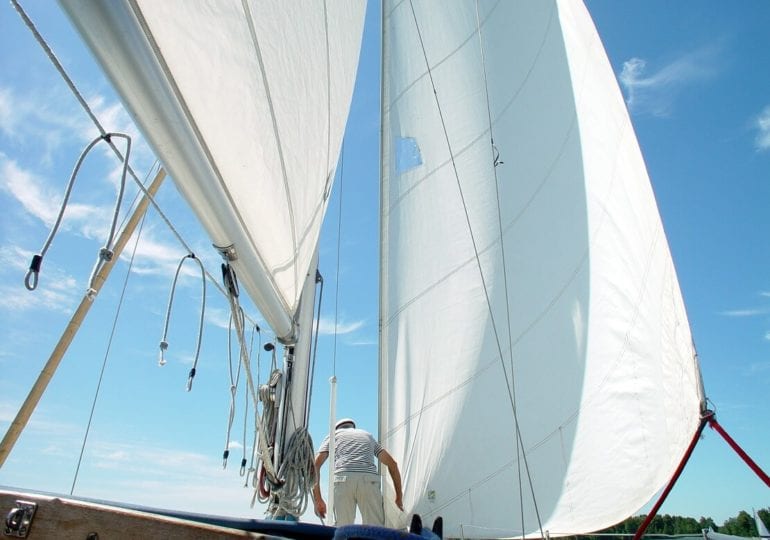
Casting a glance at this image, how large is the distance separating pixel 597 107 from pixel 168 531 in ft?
13.6

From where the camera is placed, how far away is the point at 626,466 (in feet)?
9.11

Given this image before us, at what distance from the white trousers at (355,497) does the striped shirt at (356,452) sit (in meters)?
0.04

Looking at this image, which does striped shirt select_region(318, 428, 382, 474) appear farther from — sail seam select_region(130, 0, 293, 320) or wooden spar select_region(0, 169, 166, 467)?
wooden spar select_region(0, 169, 166, 467)

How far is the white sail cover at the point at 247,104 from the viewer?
1139mm

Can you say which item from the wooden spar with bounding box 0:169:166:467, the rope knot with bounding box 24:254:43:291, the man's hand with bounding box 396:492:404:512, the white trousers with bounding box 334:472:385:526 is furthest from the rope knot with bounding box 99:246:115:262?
the wooden spar with bounding box 0:169:166:467

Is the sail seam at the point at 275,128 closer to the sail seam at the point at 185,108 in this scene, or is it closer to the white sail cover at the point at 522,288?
the sail seam at the point at 185,108

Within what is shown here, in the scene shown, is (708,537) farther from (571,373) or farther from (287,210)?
(287,210)

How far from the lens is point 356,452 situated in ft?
9.34

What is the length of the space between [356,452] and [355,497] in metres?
0.26

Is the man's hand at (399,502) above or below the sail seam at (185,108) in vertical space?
below

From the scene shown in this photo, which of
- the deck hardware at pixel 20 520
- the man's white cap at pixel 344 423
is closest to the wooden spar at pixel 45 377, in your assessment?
the man's white cap at pixel 344 423

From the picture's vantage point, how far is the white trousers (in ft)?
9.14

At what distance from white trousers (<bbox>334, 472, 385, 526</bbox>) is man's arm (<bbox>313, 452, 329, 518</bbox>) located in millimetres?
115

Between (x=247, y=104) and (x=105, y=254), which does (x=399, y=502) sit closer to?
(x=105, y=254)
